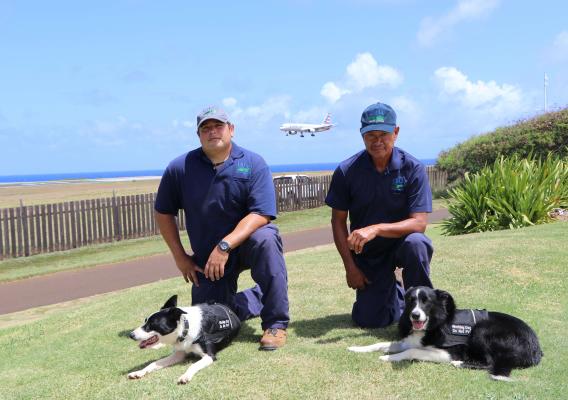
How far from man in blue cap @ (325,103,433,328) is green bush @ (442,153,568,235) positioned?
7005 mm

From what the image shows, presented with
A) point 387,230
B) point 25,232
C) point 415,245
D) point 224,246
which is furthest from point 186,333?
point 25,232

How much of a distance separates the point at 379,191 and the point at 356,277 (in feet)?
2.52

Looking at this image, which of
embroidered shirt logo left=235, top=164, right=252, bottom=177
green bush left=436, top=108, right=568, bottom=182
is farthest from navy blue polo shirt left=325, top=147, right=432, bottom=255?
green bush left=436, top=108, right=568, bottom=182

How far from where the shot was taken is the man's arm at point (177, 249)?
5.29 metres

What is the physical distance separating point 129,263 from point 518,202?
7.85 meters

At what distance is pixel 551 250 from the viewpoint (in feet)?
27.3

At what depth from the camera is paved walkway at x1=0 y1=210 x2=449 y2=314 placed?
9.90 meters

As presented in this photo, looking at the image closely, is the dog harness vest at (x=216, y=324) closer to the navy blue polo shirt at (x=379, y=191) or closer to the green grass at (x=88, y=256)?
the navy blue polo shirt at (x=379, y=191)

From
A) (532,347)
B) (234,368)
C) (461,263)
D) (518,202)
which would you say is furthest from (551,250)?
(234,368)

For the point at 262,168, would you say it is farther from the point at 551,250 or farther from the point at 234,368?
the point at 551,250

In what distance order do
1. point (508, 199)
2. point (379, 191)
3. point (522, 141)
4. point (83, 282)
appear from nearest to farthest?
point (379, 191), point (83, 282), point (508, 199), point (522, 141)

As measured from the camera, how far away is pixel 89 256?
15109 millimetres

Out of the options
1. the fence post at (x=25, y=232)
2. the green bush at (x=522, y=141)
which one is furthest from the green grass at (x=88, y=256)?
the green bush at (x=522, y=141)

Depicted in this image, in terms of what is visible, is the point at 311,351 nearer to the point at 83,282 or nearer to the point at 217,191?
the point at 217,191
